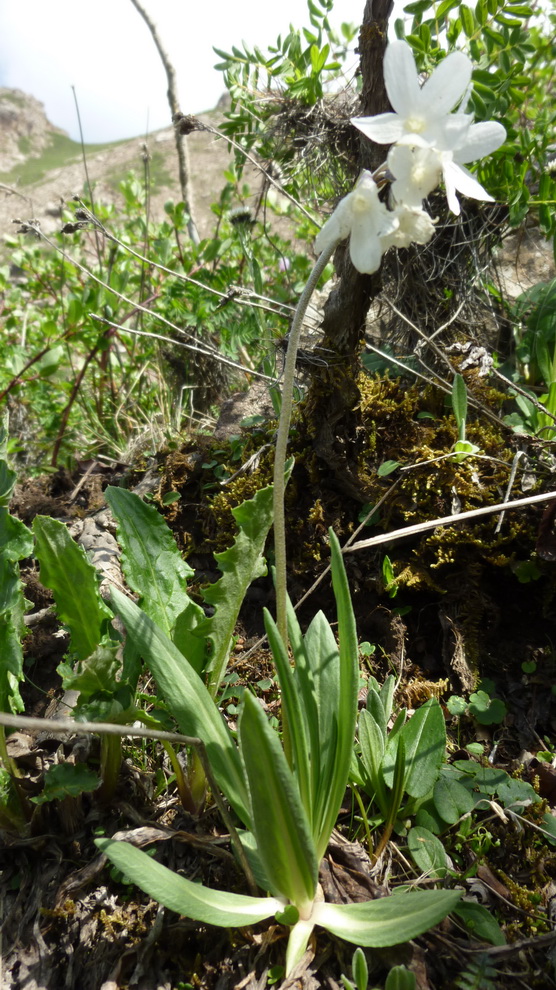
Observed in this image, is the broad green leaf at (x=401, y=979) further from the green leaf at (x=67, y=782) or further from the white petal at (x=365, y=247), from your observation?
the white petal at (x=365, y=247)

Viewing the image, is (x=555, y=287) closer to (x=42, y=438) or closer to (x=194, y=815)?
(x=194, y=815)

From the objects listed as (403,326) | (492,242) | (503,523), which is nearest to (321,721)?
(503,523)

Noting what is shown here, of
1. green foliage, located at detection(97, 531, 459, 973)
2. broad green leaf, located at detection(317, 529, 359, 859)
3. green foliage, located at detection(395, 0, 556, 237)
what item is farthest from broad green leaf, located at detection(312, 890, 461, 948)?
green foliage, located at detection(395, 0, 556, 237)

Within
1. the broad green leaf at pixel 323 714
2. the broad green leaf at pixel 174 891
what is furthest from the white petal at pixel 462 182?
the broad green leaf at pixel 174 891

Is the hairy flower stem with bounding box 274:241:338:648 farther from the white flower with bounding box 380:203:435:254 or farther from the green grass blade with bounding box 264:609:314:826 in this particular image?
the white flower with bounding box 380:203:435:254

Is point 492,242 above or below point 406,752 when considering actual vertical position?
above

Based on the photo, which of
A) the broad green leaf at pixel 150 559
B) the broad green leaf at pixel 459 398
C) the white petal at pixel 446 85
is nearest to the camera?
the white petal at pixel 446 85
